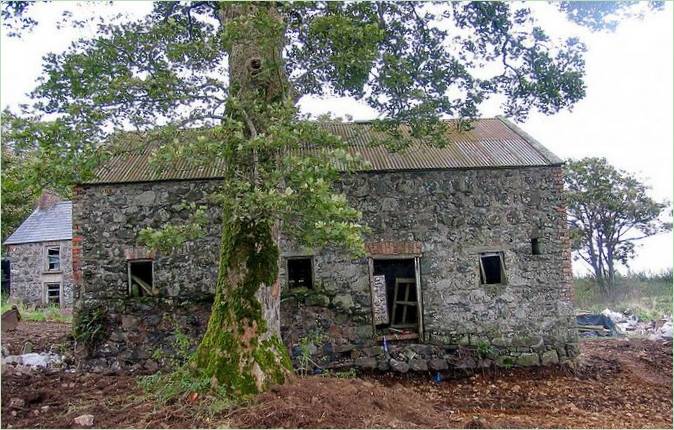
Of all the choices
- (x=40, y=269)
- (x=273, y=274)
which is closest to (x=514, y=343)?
(x=273, y=274)

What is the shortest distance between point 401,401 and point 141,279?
5350 millimetres

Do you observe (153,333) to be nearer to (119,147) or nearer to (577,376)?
(119,147)

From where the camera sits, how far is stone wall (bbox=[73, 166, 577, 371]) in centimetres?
842

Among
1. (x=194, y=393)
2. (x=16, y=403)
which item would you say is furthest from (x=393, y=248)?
(x=16, y=403)

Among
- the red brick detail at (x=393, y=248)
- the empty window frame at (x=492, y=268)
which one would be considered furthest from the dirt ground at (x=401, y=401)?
the red brick detail at (x=393, y=248)

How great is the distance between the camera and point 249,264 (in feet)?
18.4

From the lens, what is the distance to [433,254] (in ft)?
28.7

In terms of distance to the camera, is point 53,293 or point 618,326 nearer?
point 618,326

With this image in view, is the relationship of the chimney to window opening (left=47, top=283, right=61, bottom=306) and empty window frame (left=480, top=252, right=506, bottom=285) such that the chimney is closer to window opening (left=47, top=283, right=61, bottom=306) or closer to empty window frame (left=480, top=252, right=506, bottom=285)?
window opening (left=47, top=283, right=61, bottom=306)

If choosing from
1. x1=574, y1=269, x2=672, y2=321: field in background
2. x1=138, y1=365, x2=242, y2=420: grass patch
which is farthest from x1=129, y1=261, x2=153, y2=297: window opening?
x1=574, y1=269, x2=672, y2=321: field in background

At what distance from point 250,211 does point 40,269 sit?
847 inches

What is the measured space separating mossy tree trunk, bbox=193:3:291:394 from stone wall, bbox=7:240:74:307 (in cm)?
1933

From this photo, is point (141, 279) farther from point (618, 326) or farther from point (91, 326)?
point (618, 326)

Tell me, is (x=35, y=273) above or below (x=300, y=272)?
above
